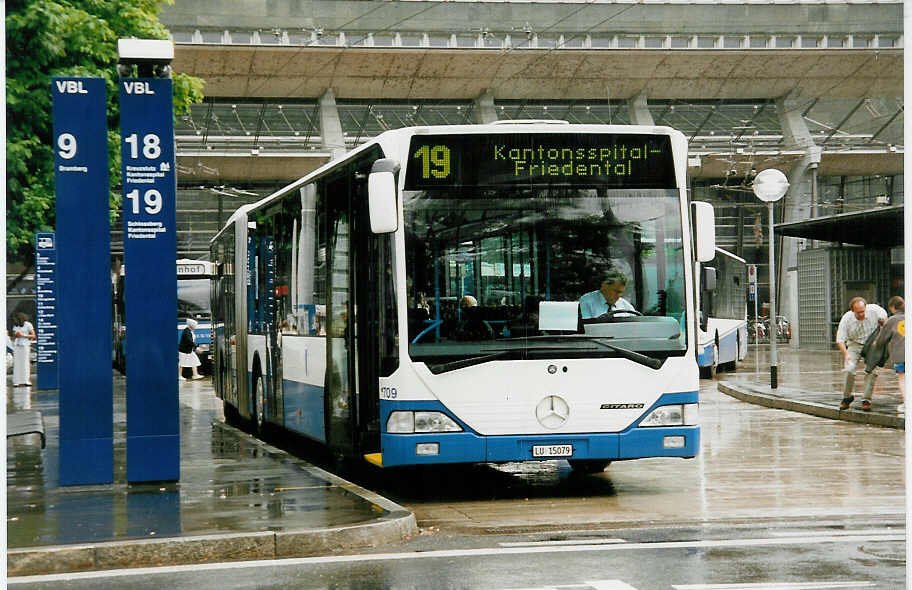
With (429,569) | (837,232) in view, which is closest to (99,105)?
(429,569)

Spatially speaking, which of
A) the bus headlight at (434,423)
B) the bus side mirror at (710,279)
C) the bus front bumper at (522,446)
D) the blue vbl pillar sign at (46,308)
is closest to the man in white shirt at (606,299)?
the bus front bumper at (522,446)

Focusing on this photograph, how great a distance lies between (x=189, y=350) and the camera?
37.7m

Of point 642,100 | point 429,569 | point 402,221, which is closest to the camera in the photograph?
point 429,569

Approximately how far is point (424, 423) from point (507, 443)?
2.23ft

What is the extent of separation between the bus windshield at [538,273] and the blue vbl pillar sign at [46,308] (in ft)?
69.6

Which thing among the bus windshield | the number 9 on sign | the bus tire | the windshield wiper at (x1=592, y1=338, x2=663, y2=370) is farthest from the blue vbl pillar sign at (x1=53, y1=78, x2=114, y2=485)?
the bus tire

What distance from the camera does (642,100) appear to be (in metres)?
54.0

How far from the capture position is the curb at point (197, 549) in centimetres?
867

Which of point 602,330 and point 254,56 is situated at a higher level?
point 254,56

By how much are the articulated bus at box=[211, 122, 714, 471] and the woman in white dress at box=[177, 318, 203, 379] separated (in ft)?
82.0

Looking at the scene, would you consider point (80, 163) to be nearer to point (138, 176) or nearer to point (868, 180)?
point (138, 176)

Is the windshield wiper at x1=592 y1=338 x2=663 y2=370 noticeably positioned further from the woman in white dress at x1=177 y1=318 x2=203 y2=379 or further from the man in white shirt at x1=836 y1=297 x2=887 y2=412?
the woman in white dress at x1=177 y1=318 x2=203 y2=379

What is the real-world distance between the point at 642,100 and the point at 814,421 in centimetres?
3442

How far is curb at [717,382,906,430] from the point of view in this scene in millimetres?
19539
